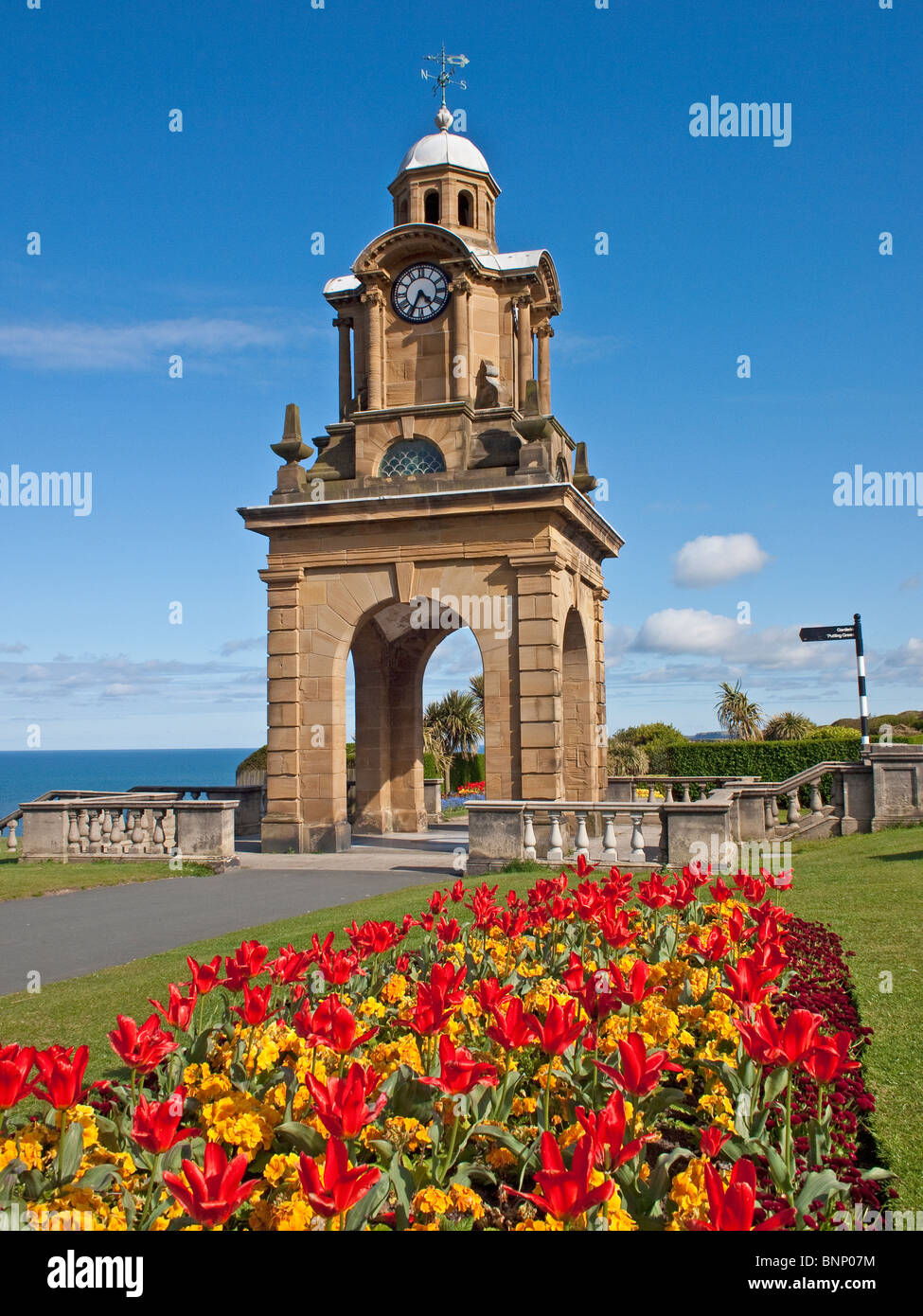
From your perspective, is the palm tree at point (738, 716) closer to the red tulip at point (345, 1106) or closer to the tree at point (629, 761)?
the tree at point (629, 761)

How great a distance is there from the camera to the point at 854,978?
23.4 ft

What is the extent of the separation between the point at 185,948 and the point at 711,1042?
6015 millimetres

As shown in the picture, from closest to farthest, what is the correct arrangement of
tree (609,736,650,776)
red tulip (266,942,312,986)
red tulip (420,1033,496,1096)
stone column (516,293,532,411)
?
red tulip (420,1033,496,1096) < red tulip (266,942,312,986) < stone column (516,293,532,411) < tree (609,736,650,776)

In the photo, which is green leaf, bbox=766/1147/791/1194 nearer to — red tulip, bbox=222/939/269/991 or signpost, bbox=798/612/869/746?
red tulip, bbox=222/939/269/991

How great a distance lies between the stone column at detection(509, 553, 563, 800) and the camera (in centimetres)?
1822

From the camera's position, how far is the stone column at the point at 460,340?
20797 mm

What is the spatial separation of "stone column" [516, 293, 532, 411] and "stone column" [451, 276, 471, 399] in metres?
1.44

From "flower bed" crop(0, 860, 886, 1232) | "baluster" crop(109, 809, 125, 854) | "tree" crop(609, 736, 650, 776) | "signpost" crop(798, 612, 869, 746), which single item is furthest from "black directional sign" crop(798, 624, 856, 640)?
"flower bed" crop(0, 860, 886, 1232)

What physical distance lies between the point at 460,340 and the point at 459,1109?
61.7 feet

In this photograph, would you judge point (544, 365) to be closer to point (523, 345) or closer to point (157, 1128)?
point (523, 345)

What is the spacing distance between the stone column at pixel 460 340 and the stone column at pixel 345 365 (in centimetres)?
331

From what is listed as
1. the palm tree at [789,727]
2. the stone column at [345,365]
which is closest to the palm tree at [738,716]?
the palm tree at [789,727]

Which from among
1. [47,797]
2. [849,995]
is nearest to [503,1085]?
[849,995]
